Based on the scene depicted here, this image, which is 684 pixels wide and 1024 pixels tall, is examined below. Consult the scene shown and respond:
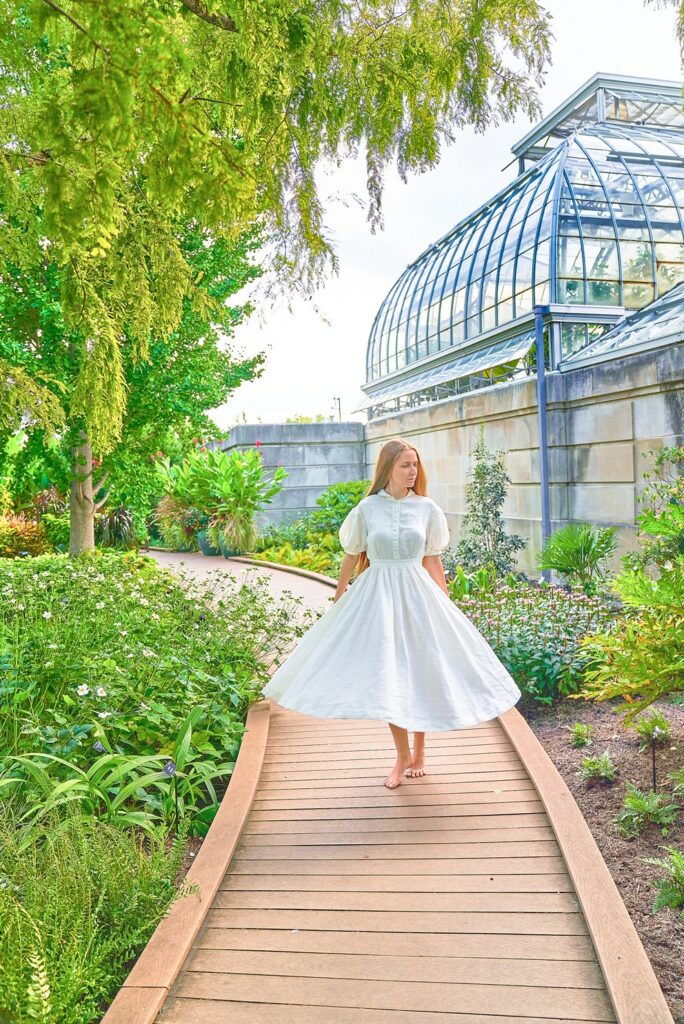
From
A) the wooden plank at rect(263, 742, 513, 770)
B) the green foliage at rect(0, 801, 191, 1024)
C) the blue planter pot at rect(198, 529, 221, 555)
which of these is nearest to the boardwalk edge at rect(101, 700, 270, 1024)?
the green foliage at rect(0, 801, 191, 1024)

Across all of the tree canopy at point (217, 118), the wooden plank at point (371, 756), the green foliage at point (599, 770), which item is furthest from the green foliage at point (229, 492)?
the green foliage at point (599, 770)

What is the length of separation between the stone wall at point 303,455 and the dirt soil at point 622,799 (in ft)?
37.8

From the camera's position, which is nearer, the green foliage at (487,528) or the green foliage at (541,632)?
the green foliage at (541,632)

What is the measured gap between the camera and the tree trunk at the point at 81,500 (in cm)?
906

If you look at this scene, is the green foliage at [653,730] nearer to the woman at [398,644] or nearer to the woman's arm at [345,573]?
the woman at [398,644]

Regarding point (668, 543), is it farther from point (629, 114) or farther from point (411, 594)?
point (629, 114)

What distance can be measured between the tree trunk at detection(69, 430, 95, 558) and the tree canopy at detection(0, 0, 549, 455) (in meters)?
3.87

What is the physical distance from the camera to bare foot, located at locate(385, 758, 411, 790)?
396 centimetres

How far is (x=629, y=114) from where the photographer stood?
1451 centimetres

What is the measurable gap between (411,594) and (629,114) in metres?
14.1

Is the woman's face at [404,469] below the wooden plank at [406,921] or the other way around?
the other way around

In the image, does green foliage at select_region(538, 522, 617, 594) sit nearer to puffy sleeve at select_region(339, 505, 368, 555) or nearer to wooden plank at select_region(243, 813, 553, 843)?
puffy sleeve at select_region(339, 505, 368, 555)

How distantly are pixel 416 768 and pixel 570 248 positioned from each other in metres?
9.20

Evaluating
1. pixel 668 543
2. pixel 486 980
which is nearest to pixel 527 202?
pixel 668 543
